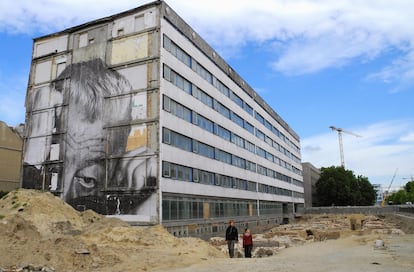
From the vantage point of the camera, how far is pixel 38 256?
47.4ft

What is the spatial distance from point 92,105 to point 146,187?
30.8ft

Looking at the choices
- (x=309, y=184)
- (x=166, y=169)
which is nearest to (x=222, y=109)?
(x=166, y=169)

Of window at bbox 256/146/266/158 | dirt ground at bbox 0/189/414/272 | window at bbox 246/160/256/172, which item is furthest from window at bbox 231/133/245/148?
dirt ground at bbox 0/189/414/272

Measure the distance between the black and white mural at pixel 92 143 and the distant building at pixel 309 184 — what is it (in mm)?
73946

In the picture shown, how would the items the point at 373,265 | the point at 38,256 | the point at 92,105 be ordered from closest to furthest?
the point at 373,265 → the point at 38,256 → the point at 92,105

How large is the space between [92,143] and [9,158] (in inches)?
1108

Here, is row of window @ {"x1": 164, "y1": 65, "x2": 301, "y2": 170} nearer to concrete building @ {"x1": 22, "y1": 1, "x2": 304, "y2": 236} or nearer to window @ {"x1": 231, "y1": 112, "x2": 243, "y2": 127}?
window @ {"x1": 231, "y1": 112, "x2": 243, "y2": 127}

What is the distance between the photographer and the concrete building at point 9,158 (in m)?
50.4

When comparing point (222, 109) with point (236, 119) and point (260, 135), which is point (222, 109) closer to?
point (236, 119)

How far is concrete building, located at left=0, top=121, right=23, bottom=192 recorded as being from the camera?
50.4 meters

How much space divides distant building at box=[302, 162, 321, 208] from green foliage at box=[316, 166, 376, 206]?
120 inches

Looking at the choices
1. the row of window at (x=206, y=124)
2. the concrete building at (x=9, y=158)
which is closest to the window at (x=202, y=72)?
the row of window at (x=206, y=124)

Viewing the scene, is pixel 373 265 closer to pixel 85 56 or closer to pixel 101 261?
pixel 101 261

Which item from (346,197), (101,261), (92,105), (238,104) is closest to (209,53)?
(238,104)
